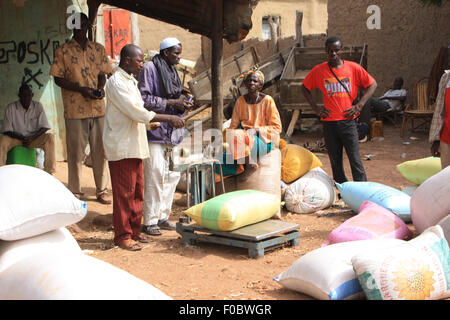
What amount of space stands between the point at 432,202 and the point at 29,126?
4763 mm

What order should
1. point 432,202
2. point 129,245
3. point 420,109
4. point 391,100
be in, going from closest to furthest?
1. point 432,202
2. point 129,245
3. point 420,109
4. point 391,100

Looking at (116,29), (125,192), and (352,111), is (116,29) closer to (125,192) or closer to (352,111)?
(352,111)

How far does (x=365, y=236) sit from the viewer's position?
4219 mm

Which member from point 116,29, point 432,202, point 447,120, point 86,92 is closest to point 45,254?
point 432,202

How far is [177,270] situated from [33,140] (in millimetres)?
3289

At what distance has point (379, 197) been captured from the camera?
17.6 feet

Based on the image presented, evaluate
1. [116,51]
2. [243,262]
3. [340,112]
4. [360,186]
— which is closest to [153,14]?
[340,112]

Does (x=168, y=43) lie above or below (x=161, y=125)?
above

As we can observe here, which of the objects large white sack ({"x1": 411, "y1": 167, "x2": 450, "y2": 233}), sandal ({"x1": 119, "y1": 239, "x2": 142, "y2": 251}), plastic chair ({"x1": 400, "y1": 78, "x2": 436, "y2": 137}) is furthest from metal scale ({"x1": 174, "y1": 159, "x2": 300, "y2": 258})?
plastic chair ({"x1": 400, "y1": 78, "x2": 436, "y2": 137})

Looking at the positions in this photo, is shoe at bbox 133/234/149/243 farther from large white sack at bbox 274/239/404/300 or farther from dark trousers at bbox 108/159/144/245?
large white sack at bbox 274/239/404/300

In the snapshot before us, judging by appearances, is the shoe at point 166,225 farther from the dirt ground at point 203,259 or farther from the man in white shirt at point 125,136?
the man in white shirt at point 125,136

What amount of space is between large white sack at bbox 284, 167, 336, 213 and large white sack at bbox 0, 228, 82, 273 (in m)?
3.03
